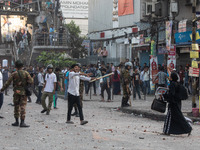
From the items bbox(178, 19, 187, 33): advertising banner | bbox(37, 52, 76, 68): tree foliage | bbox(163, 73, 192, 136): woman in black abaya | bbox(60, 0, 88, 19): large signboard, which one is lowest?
bbox(163, 73, 192, 136): woman in black abaya

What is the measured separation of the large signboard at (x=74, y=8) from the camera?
73812 mm

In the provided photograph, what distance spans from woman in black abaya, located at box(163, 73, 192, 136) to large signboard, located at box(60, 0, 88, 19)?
2515 inches

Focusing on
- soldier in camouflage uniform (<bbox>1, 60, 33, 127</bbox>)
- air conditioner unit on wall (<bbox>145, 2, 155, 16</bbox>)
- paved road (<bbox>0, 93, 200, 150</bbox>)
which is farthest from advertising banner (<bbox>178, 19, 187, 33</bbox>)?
soldier in camouflage uniform (<bbox>1, 60, 33, 127</bbox>)

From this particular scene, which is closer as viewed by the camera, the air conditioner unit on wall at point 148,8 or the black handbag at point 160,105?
the black handbag at point 160,105

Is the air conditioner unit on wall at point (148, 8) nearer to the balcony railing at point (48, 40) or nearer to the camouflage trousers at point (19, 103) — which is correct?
the balcony railing at point (48, 40)

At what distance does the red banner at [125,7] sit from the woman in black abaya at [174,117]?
111 ft

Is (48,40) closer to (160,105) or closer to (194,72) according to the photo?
(194,72)

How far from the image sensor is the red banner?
44116mm

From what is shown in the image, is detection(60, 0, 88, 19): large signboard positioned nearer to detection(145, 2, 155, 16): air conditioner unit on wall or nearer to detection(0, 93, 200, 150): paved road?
detection(145, 2, 155, 16): air conditioner unit on wall

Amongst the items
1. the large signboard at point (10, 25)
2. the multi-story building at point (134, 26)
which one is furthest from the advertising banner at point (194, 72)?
the large signboard at point (10, 25)

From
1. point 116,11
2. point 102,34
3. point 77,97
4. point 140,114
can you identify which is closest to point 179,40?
point 140,114

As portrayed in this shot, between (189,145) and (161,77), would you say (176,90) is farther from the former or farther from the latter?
(161,77)

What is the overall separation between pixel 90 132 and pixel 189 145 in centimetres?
254

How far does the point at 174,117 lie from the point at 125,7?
35797 mm
